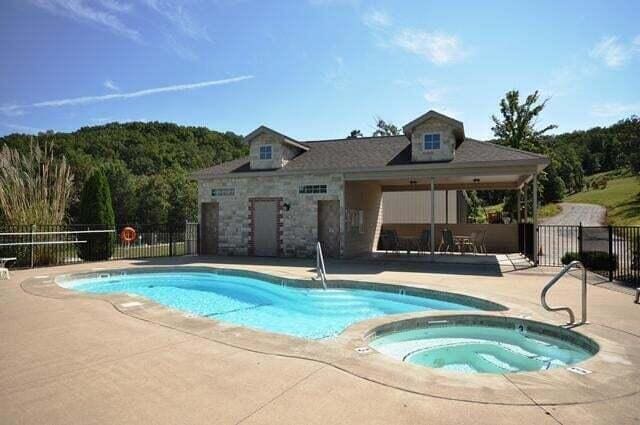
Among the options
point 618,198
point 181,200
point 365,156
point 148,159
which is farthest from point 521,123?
point 148,159

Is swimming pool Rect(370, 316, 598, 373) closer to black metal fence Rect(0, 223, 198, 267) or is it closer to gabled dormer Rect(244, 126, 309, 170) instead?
gabled dormer Rect(244, 126, 309, 170)

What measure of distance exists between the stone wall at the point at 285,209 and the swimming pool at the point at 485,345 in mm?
8828

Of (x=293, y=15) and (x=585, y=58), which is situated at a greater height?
(x=293, y=15)

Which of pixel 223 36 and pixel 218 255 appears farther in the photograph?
pixel 218 255

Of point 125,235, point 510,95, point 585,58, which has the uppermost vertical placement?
point 510,95

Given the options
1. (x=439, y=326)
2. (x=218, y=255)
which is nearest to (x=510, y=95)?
(x=218, y=255)

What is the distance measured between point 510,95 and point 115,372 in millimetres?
32727

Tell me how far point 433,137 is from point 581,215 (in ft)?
108

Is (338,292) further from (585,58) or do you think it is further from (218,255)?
(585,58)

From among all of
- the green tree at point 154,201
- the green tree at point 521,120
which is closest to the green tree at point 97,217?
the green tree at point 521,120

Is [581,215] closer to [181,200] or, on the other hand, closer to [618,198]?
[618,198]

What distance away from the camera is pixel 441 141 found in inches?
553

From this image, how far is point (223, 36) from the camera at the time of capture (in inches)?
527

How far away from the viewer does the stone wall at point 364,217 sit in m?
15.4
